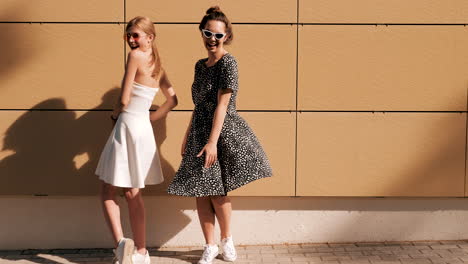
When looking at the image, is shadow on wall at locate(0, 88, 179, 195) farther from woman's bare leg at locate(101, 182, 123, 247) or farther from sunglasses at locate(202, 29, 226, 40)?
sunglasses at locate(202, 29, 226, 40)

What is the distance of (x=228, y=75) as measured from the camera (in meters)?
3.85

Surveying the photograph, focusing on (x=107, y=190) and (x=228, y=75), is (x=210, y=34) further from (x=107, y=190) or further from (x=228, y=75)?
(x=107, y=190)

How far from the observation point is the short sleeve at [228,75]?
12.6 ft

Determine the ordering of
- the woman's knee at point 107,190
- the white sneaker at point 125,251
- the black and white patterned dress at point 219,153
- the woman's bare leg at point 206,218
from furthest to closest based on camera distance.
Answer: the woman's bare leg at point 206,218, the woman's knee at point 107,190, the black and white patterned dress at point 219,153, the white sneaker at point 125,251

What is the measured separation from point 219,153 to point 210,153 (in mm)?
169

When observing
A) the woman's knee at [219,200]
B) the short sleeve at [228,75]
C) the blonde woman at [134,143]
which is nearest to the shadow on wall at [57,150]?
the blonde woman at [134,143]

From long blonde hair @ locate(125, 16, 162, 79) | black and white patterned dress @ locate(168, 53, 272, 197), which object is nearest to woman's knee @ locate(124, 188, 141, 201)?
black and white patterned dress @ locate(168, 53, 272, 197)

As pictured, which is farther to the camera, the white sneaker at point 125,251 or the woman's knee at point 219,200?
the woman's knee at point 219,200

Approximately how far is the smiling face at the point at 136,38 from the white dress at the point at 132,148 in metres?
0.27

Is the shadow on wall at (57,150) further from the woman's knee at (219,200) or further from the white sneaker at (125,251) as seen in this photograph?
the white sneaker at (125,251)

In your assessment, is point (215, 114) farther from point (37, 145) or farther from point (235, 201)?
point (37, 145)

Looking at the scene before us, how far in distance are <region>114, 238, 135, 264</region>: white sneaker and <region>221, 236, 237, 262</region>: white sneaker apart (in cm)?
73

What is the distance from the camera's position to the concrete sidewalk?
4242 millimetres

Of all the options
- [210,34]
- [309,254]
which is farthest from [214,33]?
[309,254]
